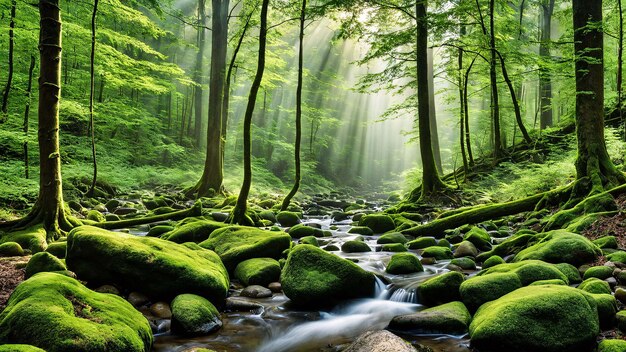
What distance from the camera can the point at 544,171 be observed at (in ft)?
33.1

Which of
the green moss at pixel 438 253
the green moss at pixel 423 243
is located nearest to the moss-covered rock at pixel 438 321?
the green moss at pixel 438 253

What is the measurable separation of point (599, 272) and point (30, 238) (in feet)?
26.9

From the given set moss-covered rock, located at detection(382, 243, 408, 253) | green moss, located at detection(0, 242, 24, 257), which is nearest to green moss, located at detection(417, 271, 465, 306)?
moss-covered rock, located at detection(382, 243, 408, 253)

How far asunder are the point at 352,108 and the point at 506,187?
32196 mm

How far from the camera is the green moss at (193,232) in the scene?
764cm

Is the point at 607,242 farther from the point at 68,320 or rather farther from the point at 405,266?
the point at 68,320

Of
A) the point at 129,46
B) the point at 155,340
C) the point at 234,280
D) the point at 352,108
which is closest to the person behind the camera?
the point at 155,340

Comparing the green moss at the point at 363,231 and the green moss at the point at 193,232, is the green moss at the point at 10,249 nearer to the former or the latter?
the green moss at the point at 193,232

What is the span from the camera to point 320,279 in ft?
17.0

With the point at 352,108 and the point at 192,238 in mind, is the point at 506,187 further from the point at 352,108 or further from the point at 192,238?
the point at 352,108

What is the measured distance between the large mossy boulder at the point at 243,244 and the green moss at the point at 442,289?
276cm

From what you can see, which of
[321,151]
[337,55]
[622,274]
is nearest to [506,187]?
[622,274]

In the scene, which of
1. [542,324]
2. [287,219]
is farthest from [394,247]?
[542,324]

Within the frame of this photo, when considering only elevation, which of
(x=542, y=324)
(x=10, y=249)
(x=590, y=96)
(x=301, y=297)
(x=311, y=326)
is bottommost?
(x=311, y=326)
